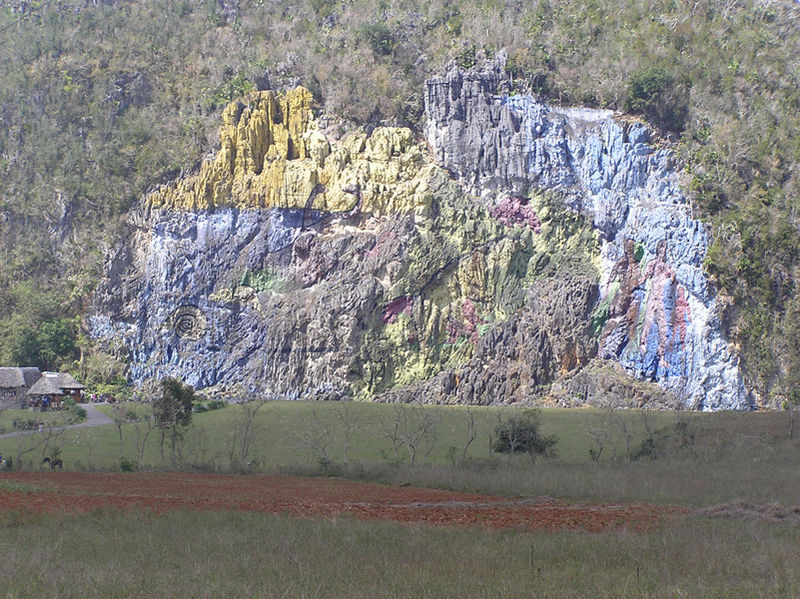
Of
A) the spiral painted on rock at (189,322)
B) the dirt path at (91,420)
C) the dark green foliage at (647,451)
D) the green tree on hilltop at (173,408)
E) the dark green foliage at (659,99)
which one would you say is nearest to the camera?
the dark green foliage at (647,451)

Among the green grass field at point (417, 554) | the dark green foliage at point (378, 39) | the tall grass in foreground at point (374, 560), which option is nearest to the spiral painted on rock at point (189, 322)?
the dark green foliage at point (378, 39)

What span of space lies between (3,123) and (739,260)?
71955 millimetres

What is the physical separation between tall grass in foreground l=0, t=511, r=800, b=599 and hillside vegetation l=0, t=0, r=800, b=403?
5406cm

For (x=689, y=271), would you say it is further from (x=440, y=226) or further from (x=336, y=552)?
(x=336, y=552)

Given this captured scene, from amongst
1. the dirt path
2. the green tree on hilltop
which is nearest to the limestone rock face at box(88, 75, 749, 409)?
the dirt path

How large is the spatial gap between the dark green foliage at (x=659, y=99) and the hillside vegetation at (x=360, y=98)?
0.45 feet

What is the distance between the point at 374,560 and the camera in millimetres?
11578

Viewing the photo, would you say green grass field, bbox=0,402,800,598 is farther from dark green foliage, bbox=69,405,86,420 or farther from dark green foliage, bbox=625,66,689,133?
dark green foliage, bbox=625,66,689,133

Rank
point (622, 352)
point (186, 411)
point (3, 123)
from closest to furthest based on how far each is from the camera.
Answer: point (186, 411) < point (622, 352) < point (3, 123)

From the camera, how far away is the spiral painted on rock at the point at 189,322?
73250 millimetres

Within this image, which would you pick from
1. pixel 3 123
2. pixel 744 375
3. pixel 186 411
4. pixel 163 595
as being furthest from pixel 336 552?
pixel 3 123

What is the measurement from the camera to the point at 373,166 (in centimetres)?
7412

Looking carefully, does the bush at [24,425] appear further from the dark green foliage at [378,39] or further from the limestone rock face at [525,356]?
the dark green foliage at [378,39]

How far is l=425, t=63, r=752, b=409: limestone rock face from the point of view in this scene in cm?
6394
